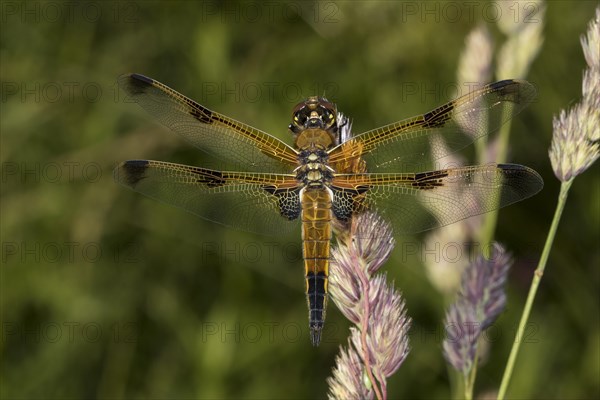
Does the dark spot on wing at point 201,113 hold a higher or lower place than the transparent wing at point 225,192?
higher

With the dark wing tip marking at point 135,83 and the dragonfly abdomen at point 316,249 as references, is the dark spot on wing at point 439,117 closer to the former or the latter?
the dragonfly abdomen at point 316,249

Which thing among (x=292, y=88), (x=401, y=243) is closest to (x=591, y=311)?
(x=401, y=243)

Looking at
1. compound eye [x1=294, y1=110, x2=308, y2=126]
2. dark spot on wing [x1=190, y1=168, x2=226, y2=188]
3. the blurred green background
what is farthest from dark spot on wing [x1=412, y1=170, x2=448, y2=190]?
the blurred green background

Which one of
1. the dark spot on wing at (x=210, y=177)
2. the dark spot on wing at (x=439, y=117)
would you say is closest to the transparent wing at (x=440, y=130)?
the dark spot on wing at (x=439, y=117)

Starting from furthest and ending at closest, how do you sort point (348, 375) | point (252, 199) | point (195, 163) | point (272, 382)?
point (195, 163) → point (272, 382) → point (252, 199) → point (348, 375)

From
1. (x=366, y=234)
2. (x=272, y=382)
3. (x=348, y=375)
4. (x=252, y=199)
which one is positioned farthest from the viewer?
(x=272, y=382)

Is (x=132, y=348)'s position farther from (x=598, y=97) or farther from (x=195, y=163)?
(x=598, y=97)
